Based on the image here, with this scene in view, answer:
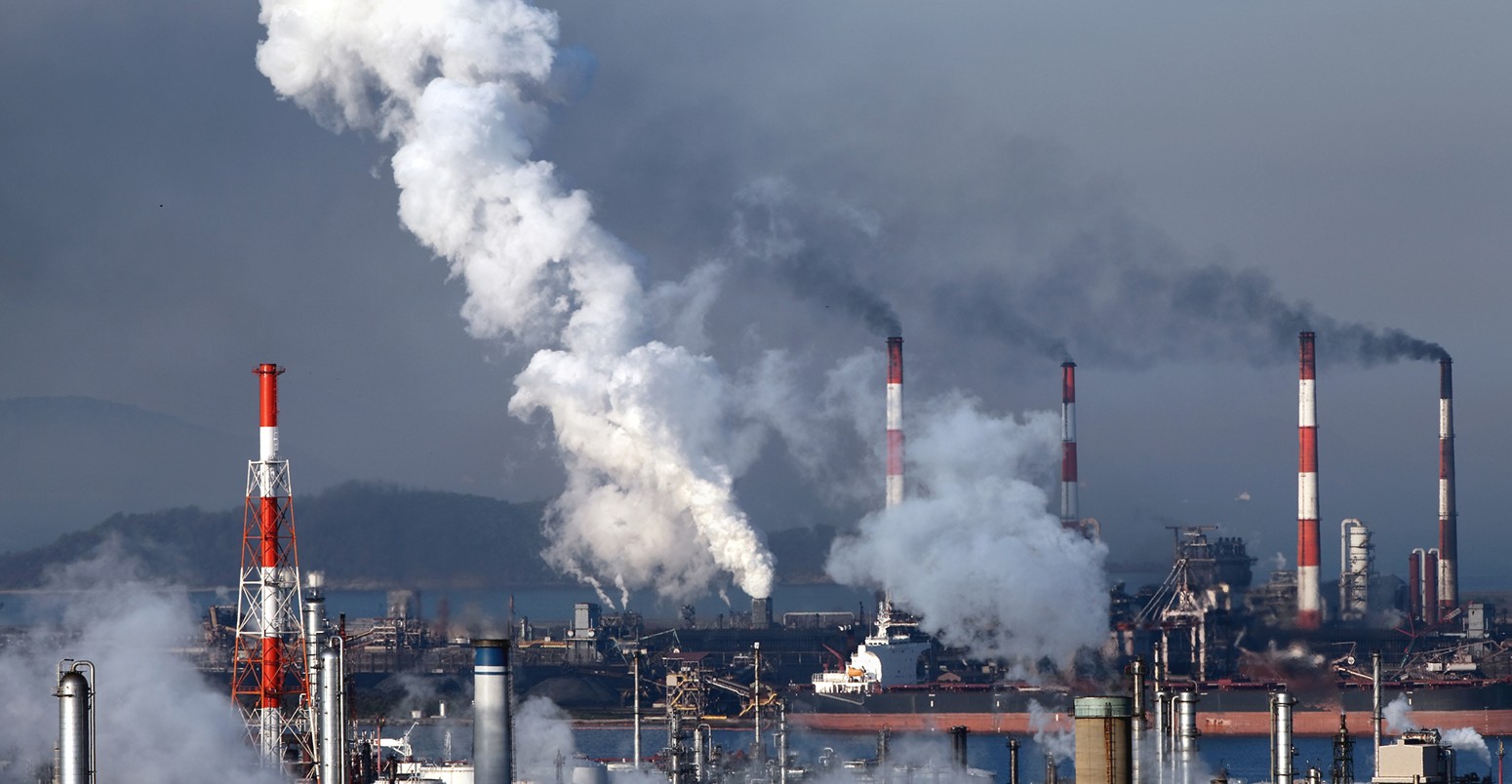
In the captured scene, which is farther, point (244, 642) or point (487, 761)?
point (244, 642)

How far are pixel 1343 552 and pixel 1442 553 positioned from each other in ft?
15.1

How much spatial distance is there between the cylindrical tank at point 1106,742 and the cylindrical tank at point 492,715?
31.2 ft

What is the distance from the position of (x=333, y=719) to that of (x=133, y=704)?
236 inches

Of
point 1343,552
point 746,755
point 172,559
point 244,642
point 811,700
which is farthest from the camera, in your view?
point 172,559

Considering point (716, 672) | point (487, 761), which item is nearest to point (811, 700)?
point (716, 672)

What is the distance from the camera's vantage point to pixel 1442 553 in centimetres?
10181

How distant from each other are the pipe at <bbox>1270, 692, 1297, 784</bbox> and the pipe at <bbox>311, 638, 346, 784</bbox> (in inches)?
570

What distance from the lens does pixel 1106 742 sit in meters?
36.8

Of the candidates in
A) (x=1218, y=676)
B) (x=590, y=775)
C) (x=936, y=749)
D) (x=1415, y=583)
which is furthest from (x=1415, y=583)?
(x=590, y=775)

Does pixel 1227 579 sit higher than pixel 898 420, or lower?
lower

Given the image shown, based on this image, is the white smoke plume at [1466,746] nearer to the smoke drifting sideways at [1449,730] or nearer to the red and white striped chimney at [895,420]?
the smoke drifting sideways at [1449,730]

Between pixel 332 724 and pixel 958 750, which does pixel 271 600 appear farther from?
pixel 958 750

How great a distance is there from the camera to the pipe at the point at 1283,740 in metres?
34.3

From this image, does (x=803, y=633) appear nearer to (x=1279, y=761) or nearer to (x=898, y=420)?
(x=898, y=420)
